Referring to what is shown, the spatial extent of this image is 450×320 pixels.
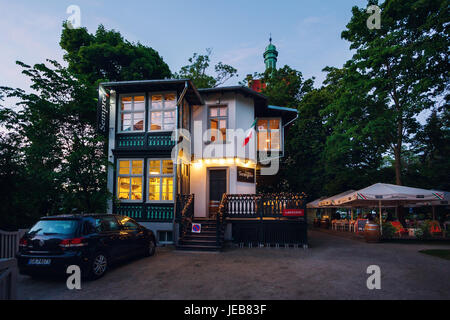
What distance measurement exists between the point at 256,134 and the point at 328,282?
1026 cm

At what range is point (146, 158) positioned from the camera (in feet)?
41.3

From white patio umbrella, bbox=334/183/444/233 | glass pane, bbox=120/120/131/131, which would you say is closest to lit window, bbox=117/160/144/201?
glass pane, bbox=120/120/131/131

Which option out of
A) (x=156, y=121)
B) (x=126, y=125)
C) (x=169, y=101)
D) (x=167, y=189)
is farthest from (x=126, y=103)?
(x=167, y=189)

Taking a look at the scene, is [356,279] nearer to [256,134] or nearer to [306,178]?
[256,134]

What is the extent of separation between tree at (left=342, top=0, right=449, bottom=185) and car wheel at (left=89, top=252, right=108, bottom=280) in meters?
16.7

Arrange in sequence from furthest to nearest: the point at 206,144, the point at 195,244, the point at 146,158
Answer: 1. the point at 206,144
2. the point at 146,158
3. the point at 195,244

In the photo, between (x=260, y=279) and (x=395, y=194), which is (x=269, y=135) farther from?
(x=260, y=279)

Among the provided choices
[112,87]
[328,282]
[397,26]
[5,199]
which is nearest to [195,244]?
[328,282]

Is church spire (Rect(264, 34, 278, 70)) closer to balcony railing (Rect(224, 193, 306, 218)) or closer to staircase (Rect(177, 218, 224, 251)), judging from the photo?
balcony railing (Rect(224, 193, 306, 218))

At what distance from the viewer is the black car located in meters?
5.99

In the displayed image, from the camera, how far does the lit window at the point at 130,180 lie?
12.6m

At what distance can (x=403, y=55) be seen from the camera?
15.7 metres

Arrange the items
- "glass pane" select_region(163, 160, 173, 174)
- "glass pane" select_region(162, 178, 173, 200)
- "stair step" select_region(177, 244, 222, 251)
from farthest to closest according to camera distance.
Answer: "glass pane" select_region(163, 160, 173, 174), "glass pane" select_region(162, 178, 173, 200), "stair step" select_region(177, 244, 222, 251)

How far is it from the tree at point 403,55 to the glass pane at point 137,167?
14304mm
